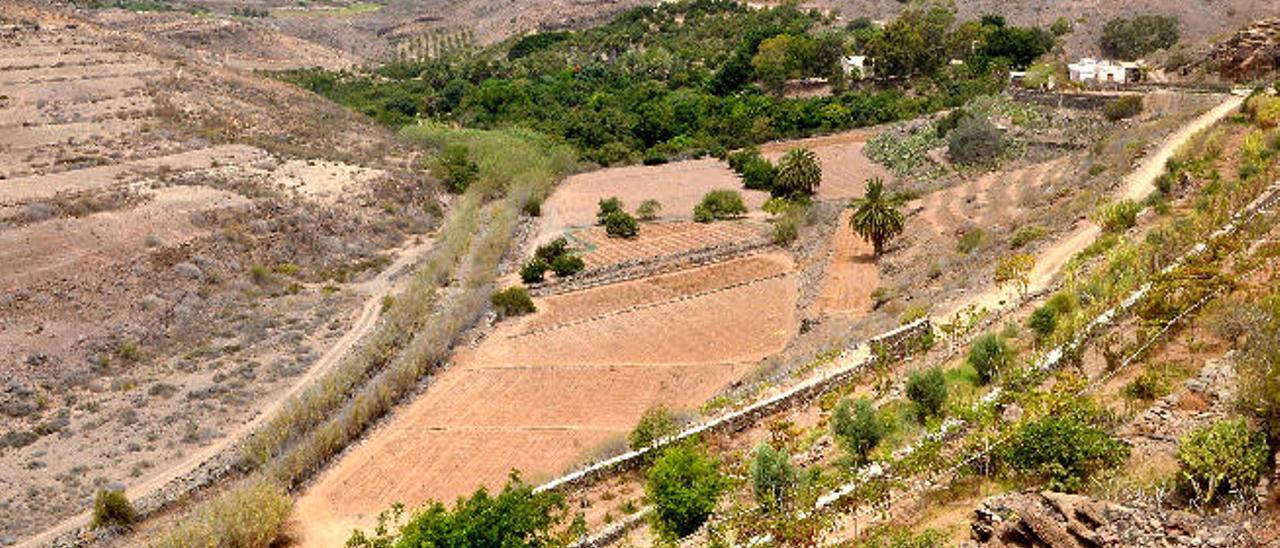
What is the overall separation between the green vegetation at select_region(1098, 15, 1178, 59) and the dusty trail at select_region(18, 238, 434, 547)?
49.6m

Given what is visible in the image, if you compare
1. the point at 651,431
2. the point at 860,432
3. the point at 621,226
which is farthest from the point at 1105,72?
the point at 860,432

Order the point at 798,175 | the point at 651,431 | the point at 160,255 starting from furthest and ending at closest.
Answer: the point at 798,175, the point at 160,255, the point at 651,431

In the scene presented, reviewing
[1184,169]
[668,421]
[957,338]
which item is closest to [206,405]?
[668,421]

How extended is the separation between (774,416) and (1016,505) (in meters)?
10.6

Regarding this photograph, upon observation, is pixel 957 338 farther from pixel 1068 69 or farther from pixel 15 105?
pixel 15 105

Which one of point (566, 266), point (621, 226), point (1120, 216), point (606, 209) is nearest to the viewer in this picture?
point (1120, 216)

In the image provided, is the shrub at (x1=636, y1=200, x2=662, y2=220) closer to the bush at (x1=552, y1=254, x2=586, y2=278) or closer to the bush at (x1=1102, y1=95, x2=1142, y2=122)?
the bush at (x1=552, y1=254, x2=586, y2=278)

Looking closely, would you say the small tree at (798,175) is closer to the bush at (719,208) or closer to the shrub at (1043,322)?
the bush at (719,208)

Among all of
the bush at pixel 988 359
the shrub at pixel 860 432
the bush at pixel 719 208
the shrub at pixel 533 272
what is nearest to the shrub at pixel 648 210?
the bush at pixel 719 208

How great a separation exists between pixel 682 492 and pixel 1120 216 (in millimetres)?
17968

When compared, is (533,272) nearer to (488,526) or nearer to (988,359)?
(988,359)

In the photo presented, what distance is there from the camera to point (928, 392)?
20016 millimetres

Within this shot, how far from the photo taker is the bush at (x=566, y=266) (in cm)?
4228

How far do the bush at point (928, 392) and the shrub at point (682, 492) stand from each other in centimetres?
403
